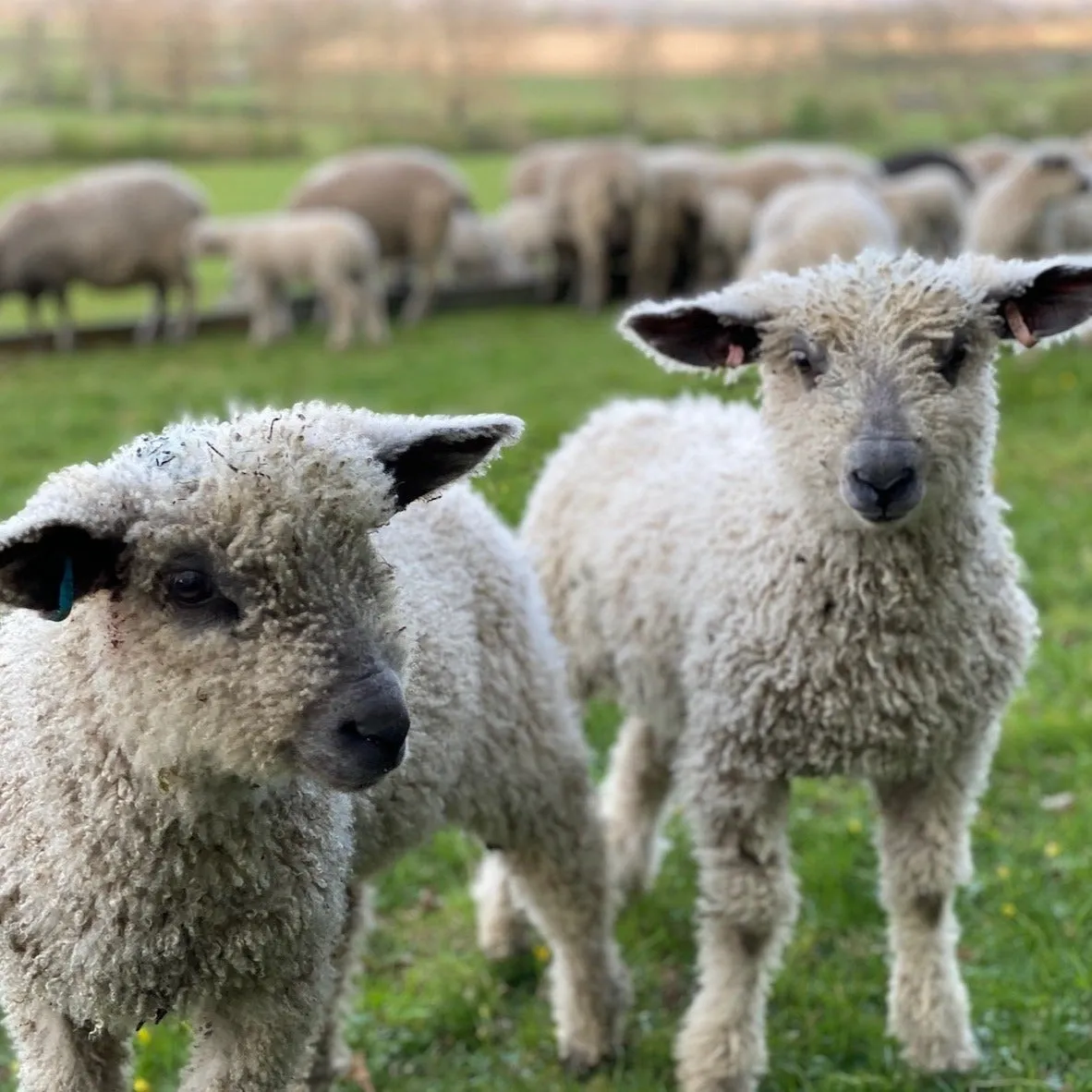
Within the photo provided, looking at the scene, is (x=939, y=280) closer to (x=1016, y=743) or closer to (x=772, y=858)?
(x=772, y=858)

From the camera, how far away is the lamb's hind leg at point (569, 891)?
3.28 metres

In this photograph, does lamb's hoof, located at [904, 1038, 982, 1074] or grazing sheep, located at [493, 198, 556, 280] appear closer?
lamb's hoof, located at [904, 1038, 982, 1074]

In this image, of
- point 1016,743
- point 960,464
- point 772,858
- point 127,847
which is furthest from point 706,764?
point 1016,743

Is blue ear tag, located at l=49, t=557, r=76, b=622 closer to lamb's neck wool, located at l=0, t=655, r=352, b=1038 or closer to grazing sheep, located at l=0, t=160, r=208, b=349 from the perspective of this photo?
lamb's neck wool, located at l=0, t=655, r=352, b=1038

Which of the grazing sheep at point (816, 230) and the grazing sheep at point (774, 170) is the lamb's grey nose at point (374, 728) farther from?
the grazing sheep at point (774, 170)

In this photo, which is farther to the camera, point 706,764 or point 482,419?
point 706,764

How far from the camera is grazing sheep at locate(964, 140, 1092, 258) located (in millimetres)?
9930

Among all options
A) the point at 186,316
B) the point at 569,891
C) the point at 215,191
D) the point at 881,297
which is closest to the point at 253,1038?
the point at 569,891

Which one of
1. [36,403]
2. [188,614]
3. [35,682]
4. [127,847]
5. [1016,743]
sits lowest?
[36,403]

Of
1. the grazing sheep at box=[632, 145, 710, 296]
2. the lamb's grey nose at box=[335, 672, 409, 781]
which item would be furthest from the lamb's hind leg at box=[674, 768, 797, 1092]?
the grazing sheep at box=[632, 145, 710, 296]

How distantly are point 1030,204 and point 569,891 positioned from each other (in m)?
8.15

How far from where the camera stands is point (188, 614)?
2.04 metres

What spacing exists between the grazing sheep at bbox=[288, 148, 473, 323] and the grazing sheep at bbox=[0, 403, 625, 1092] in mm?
12521

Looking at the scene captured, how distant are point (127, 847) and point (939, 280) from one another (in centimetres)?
207
